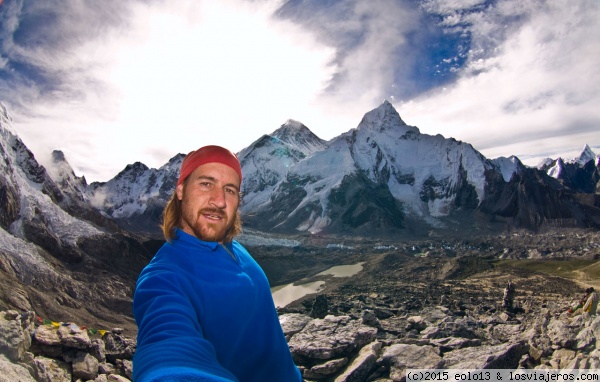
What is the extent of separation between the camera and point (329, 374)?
10.3 meters

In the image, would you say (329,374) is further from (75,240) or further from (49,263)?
(75,240)

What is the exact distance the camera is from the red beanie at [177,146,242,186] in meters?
2.78

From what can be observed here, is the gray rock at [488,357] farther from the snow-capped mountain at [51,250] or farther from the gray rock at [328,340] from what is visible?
the snow-capped mountain at [51,250]

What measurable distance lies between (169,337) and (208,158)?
1393mm

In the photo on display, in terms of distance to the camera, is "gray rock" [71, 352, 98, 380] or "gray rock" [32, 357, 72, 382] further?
"gray rock" [71, 352, 98, 380]

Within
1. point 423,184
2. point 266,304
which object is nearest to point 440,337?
point 266,304

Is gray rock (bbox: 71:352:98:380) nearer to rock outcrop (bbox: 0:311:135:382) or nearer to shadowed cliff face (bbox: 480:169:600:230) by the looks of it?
rock outcrop (bbox: 0:311:135:382)

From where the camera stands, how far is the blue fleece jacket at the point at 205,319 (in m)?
1.68

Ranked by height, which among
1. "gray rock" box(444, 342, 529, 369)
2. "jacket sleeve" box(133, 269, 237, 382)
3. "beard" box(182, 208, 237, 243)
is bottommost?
"gray rock" box(444, 342, 529, 369)

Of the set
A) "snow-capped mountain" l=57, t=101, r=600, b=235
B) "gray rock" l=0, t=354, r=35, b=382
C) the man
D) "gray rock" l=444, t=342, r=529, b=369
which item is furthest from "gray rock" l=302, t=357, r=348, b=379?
"snow-capped mountain" l=57, t=101, r=600, b=235

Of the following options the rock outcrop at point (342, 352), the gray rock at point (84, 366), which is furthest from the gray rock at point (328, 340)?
the gray rock at point (84, 366)

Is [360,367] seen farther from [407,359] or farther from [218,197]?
[218,197]

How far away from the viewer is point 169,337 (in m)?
1.79

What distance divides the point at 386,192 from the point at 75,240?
145388 millimetres
